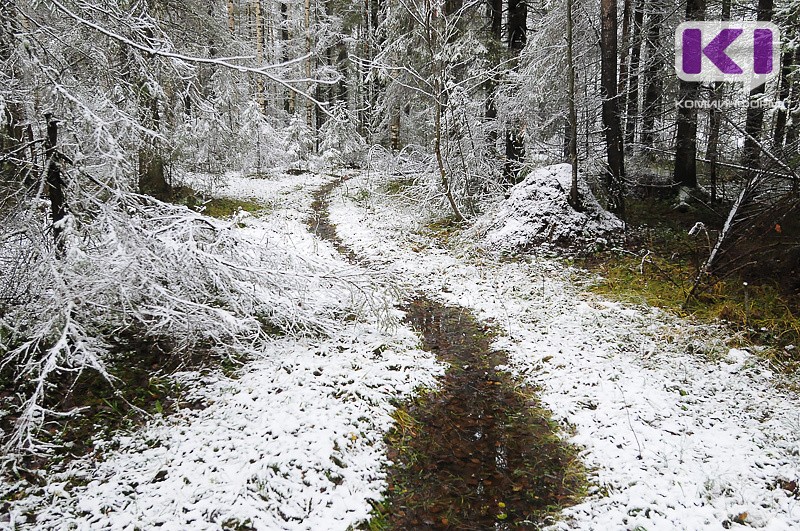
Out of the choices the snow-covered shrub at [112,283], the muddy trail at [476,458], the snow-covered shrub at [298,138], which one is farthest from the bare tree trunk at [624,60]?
the snow-covered shrub at [298,138]

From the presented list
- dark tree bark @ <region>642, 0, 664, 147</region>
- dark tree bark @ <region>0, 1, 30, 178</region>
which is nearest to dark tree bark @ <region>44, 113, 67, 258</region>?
dark tree bark @ <region>0, 1, 30, 178</region>

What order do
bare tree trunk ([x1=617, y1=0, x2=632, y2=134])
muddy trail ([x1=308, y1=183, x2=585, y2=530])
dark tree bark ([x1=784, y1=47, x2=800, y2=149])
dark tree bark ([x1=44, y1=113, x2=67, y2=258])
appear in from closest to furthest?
1. muddy trail ([x1=308, y1=183, x2=585, y2=530])
2. dark tree bark ([x1=44, y1=113, x2=67, y2=258])
3. dark tree bark ([x1=784, y1=47, x2=800, y2=149])
4. bare tree trunk ([x1=617, y1=0, x2=632, y2=134])

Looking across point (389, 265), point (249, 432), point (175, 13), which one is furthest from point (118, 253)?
point (175, 13)

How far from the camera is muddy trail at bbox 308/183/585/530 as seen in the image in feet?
12.9

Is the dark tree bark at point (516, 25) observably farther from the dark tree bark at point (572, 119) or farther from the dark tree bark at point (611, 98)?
the dark tree bark at point (572, 119)

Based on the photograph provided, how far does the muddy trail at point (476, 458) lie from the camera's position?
3.94m

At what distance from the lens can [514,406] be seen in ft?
17.9

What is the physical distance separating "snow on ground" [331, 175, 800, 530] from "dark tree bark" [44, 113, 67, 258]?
18.2ft

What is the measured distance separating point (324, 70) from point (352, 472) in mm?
3731

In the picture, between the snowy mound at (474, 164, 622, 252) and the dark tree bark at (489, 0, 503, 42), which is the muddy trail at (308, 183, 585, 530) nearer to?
the snowy mound at (474, 164, 622, 252)

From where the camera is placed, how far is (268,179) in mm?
21406

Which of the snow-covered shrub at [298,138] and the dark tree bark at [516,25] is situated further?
the snow-covered shrub at [298,138]

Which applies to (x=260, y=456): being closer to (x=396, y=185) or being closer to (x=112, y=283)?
(x=112, y=283)

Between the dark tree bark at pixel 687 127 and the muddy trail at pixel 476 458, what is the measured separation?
331 inches
